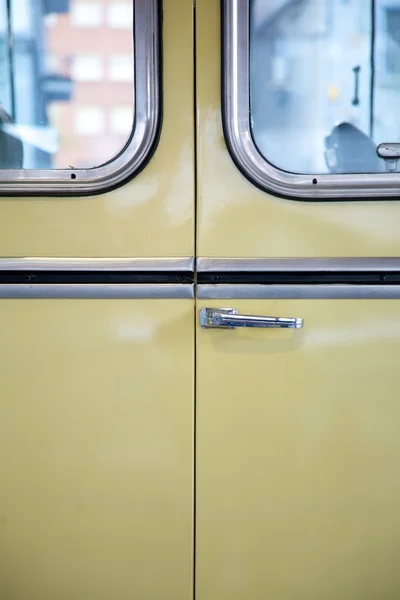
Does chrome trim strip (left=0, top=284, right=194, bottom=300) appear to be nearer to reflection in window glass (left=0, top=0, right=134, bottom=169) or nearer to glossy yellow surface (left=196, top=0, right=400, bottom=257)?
glossy yellow surface (left=196, top=0, right=400, bottom=257)

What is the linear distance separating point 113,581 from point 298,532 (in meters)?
0.48

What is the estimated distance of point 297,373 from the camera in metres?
1.49

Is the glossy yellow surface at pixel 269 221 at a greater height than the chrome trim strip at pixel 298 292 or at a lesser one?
greater

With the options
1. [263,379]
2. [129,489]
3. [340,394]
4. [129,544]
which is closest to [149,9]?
[263,379]

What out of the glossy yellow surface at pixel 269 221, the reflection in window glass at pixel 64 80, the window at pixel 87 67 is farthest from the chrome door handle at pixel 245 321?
the window at pixel 87 67

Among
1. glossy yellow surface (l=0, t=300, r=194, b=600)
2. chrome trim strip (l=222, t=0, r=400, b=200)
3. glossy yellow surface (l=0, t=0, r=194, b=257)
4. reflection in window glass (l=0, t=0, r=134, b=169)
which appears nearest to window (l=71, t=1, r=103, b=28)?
reflection in window glass (l=0, t=0, r=134, b=169)

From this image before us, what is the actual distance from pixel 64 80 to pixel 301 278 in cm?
71

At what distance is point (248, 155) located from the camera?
4.69 feet

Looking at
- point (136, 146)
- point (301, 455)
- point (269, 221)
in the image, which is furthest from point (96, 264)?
point (301, 455)

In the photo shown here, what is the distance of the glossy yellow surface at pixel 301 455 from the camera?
4.85ft

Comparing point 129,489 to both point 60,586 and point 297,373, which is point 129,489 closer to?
point 60,586

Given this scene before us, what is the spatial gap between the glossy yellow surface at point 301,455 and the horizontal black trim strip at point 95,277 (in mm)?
94

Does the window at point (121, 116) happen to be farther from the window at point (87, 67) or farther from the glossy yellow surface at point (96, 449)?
the glossy yellow surface at point (96, 449)

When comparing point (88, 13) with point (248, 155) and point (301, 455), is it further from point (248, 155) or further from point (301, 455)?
point (301, 455)
